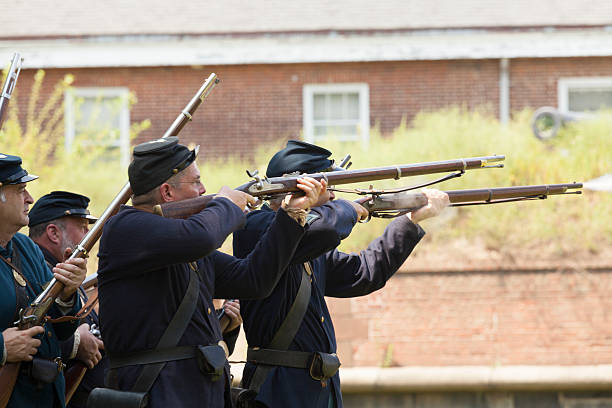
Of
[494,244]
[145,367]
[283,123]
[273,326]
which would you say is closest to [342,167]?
[273,326]

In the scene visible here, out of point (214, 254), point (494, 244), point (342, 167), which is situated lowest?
point (494, 244)

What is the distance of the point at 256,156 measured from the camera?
18.7 metres

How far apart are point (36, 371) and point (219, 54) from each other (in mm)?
15500

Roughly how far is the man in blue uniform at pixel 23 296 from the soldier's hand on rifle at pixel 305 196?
4.24 ft

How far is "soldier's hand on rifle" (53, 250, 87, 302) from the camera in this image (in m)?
5.00

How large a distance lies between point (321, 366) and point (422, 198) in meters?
1.32

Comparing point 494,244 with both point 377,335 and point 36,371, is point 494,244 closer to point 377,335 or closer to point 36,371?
point 377,335

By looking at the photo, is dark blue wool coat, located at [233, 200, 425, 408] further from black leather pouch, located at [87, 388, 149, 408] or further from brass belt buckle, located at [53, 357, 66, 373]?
black leather pouch, located at [87, 388, 149, 408]

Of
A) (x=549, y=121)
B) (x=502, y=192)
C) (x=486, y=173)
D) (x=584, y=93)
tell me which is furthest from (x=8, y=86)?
(x=584, y=93)

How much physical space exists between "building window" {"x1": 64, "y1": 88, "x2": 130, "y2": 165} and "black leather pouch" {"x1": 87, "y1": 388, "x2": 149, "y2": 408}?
38.1 ft

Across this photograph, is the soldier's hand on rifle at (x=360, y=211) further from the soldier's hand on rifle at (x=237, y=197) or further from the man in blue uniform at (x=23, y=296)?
the man in blue uniform at (x=23, y=296)

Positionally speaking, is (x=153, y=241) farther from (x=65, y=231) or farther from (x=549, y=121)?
(x=549, y=121)

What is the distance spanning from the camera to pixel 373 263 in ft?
19.0

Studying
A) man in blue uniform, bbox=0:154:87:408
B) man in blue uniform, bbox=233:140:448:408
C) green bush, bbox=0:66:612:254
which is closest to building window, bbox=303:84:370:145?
green bush, bbox=0:66:612:254
